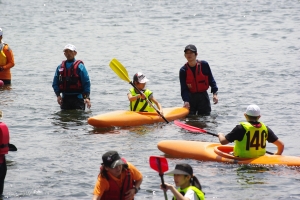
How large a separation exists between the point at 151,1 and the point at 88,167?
29256 millimetres

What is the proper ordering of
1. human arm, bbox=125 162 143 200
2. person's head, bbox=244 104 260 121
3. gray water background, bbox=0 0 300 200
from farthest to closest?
1. gray water background, bbox=0 0 300 200
2. person's head, bbox=244 104 260 121
3. human arm, bbox=125 162 143 200

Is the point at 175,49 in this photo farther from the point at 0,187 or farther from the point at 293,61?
the point at 0,187

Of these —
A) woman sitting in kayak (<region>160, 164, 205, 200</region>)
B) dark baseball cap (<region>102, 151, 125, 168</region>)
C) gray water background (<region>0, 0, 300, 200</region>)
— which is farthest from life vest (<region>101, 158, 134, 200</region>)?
gray water background (<region>0, 0, 300, 200</region>)

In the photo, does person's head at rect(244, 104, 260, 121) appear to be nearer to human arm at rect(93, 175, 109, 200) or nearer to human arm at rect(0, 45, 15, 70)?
human arm at rect(93, 175, 109, 200)

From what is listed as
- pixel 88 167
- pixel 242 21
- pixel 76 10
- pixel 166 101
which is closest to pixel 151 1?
pixel 76 10

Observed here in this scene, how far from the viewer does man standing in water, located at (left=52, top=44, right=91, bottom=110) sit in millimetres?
12227

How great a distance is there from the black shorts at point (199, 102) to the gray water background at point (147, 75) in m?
0.21

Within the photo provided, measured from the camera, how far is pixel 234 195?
901 centimetres

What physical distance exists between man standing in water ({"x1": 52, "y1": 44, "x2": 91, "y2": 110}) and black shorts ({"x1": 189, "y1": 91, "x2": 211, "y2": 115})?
176 centimetres

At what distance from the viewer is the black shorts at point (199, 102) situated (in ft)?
41.7

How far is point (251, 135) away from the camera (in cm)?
937

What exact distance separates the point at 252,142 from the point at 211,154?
0.81m

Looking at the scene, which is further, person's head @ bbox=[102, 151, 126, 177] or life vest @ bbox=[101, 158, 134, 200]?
life vest @ bbox=[101, 158, 134, 200]

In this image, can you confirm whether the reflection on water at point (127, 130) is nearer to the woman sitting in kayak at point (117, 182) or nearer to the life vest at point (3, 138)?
the life vest at point (3, 138)
